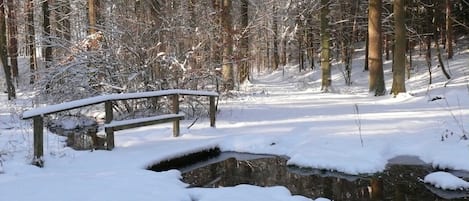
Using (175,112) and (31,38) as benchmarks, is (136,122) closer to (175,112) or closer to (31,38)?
(175,112)

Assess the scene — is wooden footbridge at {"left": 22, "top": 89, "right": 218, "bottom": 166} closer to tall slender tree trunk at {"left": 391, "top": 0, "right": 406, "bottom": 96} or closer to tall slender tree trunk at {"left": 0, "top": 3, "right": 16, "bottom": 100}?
tall slender tree trunk at {"left": 391, "top": 0, "right": 406, "bottom": 96}

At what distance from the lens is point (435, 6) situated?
86.8ft

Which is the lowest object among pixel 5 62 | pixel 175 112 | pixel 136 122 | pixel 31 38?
pixel 136 122

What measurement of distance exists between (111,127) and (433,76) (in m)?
20.4

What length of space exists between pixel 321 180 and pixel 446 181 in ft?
6.02

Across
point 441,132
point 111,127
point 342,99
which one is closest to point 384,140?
point 441,132

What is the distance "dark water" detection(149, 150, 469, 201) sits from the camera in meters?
6.97

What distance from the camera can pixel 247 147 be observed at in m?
10.0

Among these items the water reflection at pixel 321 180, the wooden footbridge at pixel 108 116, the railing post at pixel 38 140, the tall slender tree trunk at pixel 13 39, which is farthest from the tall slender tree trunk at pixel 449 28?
the railing post at pixel 38 140

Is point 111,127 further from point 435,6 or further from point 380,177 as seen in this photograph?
point 435,6

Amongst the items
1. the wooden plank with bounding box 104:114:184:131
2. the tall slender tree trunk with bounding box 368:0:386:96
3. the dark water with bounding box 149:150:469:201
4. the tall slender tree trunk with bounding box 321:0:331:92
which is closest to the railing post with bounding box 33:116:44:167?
the wooden plank with bounding box 104:114:184:131

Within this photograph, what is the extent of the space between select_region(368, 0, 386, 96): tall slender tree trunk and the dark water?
995 centimetres

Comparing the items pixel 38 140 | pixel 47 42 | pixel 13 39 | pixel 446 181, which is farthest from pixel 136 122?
pixel 13 39

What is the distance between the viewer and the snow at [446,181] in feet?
23.2
